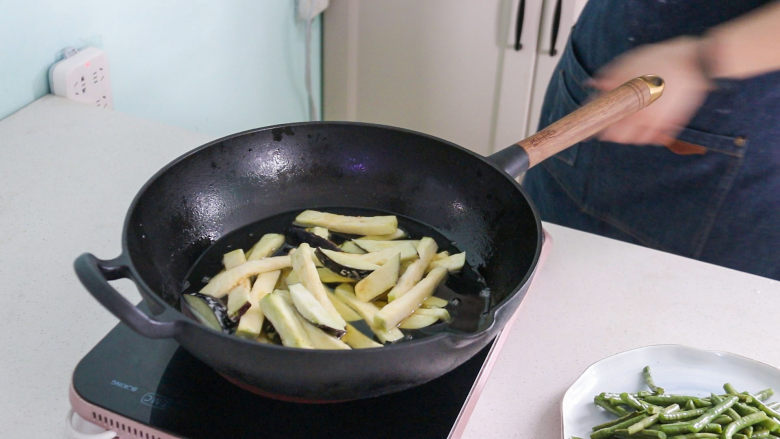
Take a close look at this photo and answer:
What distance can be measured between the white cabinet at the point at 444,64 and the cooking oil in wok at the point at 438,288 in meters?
1.31

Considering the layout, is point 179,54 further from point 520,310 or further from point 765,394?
point 765,394

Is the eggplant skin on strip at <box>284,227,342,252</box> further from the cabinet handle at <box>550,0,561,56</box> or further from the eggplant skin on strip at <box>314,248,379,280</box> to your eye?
the cabinet handle at <box>550,0,561,56</box>

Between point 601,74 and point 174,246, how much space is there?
776 millimetres

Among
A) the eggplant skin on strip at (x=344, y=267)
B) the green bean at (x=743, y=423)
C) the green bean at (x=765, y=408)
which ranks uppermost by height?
the eggplant skin on strip at (x=344, y=267)

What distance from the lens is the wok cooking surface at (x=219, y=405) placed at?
640mm

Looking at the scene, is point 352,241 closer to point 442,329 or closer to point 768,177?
point 442,329

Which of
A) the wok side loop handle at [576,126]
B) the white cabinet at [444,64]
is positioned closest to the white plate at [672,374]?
the wok side loop handle at [576,126]

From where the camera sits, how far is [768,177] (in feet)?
3.88

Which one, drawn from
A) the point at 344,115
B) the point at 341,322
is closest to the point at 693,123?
the point at 341,322

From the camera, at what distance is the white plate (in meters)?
0.77

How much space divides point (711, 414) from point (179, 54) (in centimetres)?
130

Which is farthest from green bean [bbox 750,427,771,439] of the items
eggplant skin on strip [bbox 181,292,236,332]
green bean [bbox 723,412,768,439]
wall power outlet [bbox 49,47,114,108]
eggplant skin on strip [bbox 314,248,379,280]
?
wall power outlet [bbox 49,47,114,108]

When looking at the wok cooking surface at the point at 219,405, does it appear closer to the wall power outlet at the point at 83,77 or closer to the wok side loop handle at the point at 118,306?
the wok side loop handle at the point at 118,306

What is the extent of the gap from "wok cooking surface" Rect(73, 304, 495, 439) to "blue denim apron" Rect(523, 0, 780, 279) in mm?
700
